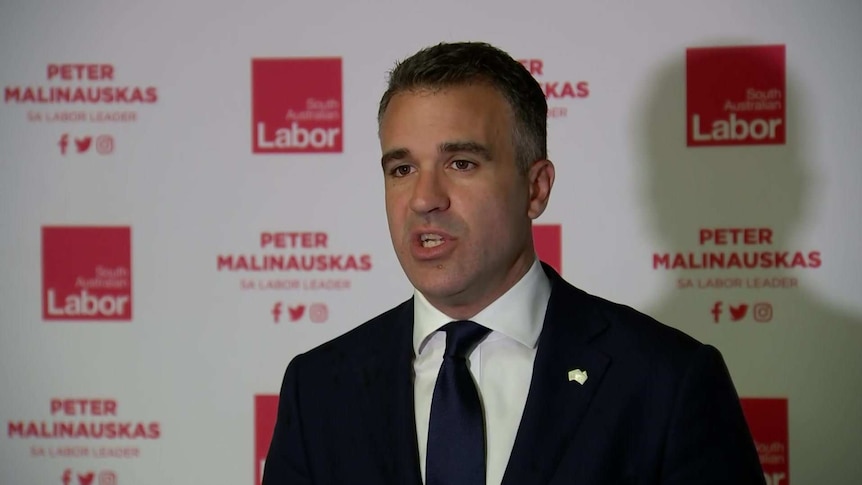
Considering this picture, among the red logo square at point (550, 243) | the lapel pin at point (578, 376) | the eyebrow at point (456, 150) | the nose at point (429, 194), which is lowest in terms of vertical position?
the lapel pin at point (578, 376)

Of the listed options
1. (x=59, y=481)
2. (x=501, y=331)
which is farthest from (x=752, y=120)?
(x=59, y=481)

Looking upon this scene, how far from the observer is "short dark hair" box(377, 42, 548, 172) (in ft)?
4.99

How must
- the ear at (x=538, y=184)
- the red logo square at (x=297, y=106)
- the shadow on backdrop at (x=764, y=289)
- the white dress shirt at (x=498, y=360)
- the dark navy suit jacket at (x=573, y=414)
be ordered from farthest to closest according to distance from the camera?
the red logo square at (x=297, y=106) < the shadow on backdrop at (x=764, y=289) < the ear at (x=538, y=184) < the white dress shirt at (x=498, y=360) < the dark navy suit jacket at (x=573, y=414)

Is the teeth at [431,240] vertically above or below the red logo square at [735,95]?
below

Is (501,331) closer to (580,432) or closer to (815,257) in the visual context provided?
(580,432)

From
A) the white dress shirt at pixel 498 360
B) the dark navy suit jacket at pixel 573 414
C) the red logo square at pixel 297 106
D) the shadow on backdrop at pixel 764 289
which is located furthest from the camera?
the red logo square at pixel 297 106

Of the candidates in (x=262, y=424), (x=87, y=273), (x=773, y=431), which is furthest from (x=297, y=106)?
(x=773, y=431)

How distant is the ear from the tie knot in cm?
22

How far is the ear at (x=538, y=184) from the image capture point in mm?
1611

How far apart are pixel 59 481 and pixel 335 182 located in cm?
116

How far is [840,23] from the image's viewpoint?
2.52 meters

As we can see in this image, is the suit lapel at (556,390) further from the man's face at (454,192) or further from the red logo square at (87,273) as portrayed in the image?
the red logo square at (87,273)

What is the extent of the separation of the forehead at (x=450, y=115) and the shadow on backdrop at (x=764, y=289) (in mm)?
1111

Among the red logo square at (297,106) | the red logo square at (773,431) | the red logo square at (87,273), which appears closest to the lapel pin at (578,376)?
the red logo square at (773,431)
